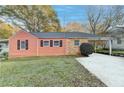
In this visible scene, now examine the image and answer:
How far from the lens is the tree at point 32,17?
6.70 metres

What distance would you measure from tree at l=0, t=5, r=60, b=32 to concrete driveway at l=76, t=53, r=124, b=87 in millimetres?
1063

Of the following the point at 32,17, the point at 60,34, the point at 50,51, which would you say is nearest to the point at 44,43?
the point at 50,51

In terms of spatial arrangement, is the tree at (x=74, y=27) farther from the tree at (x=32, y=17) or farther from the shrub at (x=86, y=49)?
the shrub at (x=86, y=49)

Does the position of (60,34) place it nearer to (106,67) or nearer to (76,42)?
(76,42)

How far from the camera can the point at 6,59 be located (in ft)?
22.2

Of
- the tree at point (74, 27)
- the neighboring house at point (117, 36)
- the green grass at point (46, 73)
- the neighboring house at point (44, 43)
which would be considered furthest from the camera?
the neighboring house at point (44, 43)

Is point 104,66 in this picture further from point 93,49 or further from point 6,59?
point 6,59

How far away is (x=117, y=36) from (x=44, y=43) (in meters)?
1.73

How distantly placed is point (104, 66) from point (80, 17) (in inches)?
49.7

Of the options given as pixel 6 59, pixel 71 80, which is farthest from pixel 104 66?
pixel 6 59

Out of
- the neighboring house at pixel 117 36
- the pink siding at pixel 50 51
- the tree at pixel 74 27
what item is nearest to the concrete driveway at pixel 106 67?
the neighboring house at pixel 117 36

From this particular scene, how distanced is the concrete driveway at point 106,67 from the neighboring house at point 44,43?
388 millimetres

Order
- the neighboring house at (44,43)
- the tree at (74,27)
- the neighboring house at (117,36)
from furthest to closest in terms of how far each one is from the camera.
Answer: the neighboring house at (44,43), the tree at (74,27), the neighboring house at (117,36)
